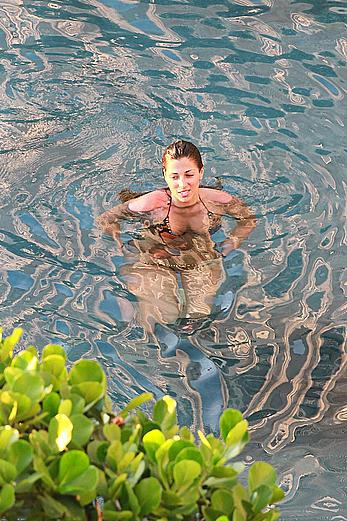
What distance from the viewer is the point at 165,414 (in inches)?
70.9

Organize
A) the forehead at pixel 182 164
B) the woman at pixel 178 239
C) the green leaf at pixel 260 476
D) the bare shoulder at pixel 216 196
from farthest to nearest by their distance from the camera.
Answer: the bare shoulder at pixel 216 196 → the forehead at pixel 182 164 → the woman at pixel 178 239 → the green leaf at pixel 260 476

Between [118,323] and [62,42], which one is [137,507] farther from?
[62,42]

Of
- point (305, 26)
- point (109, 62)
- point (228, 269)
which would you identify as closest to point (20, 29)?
point (109, 62)

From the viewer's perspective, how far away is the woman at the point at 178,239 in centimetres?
464

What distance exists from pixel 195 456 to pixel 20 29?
252 inches

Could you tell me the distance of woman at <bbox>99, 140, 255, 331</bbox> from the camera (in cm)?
464

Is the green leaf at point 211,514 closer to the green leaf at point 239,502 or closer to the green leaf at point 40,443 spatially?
the green leaf at point 239,502

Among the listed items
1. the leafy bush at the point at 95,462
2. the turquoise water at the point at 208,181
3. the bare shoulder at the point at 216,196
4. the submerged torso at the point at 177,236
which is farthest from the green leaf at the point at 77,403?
the bare shoulder at the point at 216,196

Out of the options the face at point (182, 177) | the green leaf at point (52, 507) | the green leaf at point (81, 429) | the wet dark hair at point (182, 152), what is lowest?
the face at point (182, 177)

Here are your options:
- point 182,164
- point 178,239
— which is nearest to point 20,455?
point 182,164

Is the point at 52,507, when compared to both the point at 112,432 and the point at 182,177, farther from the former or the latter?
the point at 182,177

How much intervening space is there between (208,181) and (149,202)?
25.0 inches

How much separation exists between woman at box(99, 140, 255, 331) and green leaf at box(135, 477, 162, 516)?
2.83 metres

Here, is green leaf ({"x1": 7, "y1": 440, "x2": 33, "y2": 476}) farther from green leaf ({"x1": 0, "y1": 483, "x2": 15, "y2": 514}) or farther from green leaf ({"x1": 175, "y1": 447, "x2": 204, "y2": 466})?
green leaf ({"x1": 175, "y1": 447, "x2": 204, "y2": 466})
